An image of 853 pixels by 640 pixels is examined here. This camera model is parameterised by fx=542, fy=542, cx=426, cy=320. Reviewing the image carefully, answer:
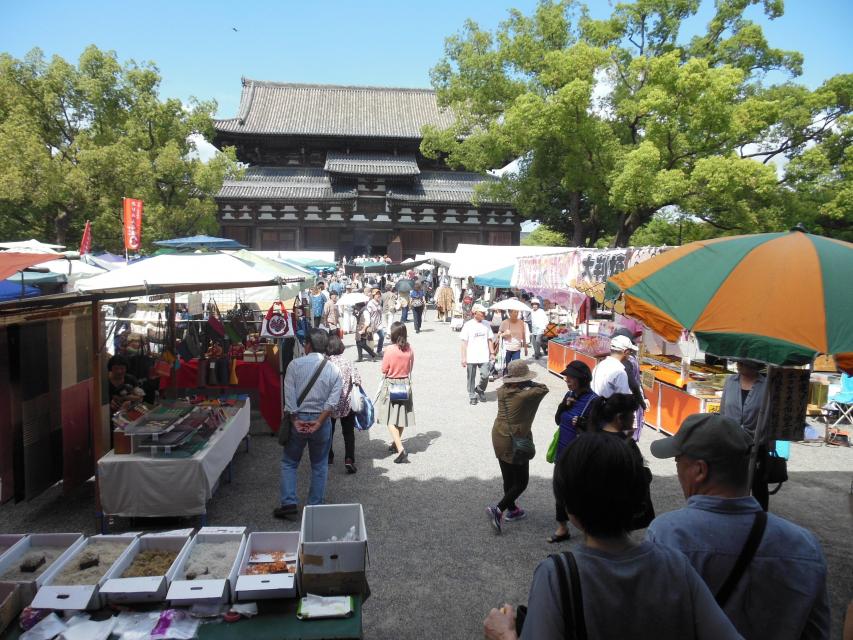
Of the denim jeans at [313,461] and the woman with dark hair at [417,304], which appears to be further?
the woman with dark hair at [417,304]

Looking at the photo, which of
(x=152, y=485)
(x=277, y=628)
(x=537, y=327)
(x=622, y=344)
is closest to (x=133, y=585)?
(x=277, y=628)

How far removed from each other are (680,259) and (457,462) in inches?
148

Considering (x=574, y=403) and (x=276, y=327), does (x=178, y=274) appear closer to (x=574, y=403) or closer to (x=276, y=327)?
(x=276, y=327)

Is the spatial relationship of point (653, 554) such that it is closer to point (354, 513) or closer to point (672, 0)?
point (354, 513)

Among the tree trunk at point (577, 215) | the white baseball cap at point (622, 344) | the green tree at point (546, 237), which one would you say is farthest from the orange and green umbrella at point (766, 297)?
the green tree at point (546, 237)

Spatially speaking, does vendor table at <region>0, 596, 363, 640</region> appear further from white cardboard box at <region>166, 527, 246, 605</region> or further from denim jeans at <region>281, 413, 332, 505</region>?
denim jeans at <region>281, 413, 332, 505</region>

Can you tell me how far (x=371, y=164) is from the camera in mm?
A: 29672

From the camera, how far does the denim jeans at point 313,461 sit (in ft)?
14.6

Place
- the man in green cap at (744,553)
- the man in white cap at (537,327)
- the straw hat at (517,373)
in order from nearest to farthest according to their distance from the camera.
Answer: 1. the man in green cap at (744,553)
2. the straw hat at (517,373)
3. the man in white cap at (537,327)

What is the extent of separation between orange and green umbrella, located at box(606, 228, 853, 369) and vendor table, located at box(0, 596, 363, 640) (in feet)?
6.77

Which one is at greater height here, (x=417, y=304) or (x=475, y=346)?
(x=417, y=304)

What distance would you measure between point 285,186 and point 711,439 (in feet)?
97.2

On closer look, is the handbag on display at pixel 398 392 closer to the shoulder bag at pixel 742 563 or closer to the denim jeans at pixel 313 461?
the denim jeans at pixel 313 461

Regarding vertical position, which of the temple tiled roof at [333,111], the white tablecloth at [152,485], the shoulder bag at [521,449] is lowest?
the white tablecloth at [152,485]
